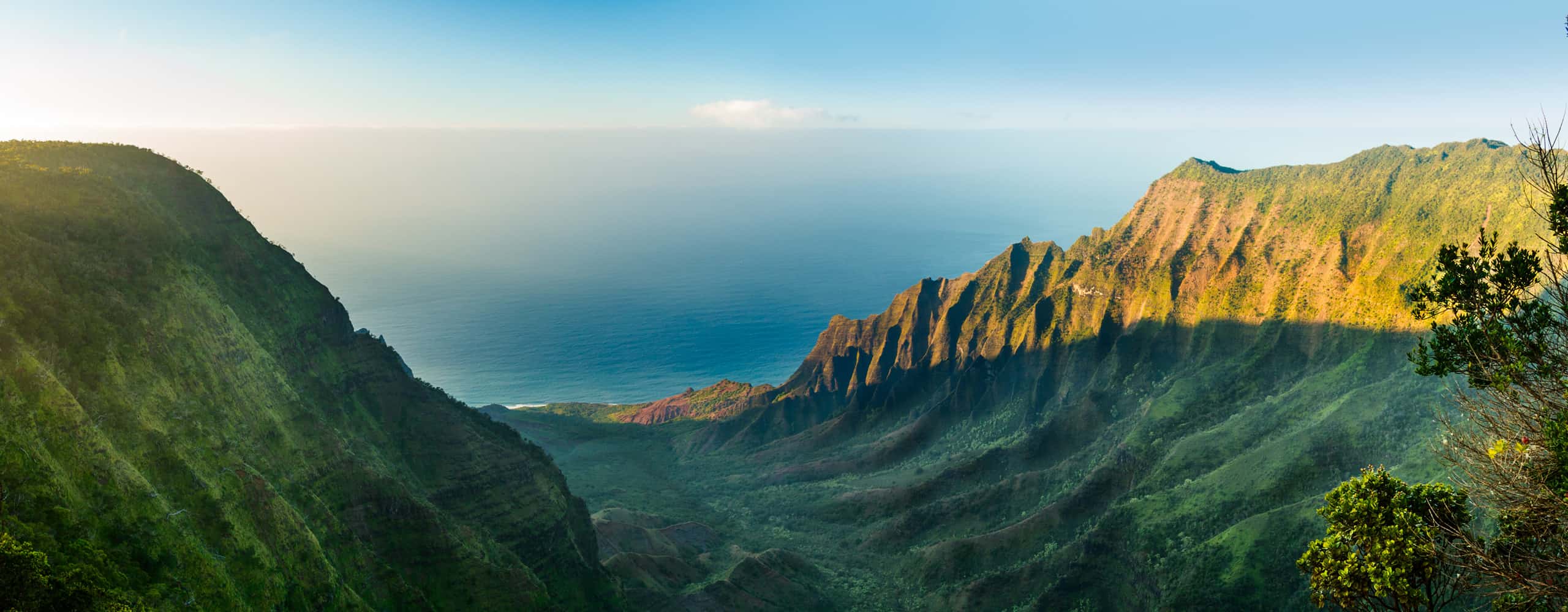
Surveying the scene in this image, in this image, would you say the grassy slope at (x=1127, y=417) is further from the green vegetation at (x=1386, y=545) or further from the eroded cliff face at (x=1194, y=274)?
the green vegetation at (x=1386, y=545)

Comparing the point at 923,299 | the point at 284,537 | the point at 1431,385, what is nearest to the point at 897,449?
the point at 923,299

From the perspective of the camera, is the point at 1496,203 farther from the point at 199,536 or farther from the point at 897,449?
the point at 199,536

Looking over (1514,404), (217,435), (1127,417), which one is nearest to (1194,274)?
(1127,417)

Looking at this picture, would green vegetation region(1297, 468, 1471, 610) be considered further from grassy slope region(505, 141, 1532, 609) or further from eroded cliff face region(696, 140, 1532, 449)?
eroded cliff face region(696, 140, 1532, 449)

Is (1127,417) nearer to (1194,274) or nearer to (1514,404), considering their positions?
(1194,274)

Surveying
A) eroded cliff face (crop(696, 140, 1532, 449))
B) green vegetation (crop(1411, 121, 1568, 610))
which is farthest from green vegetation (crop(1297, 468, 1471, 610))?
eroded cliff face (crop(696, 140, 1532, 449))

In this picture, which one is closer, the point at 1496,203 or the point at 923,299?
the point at 1496,203
